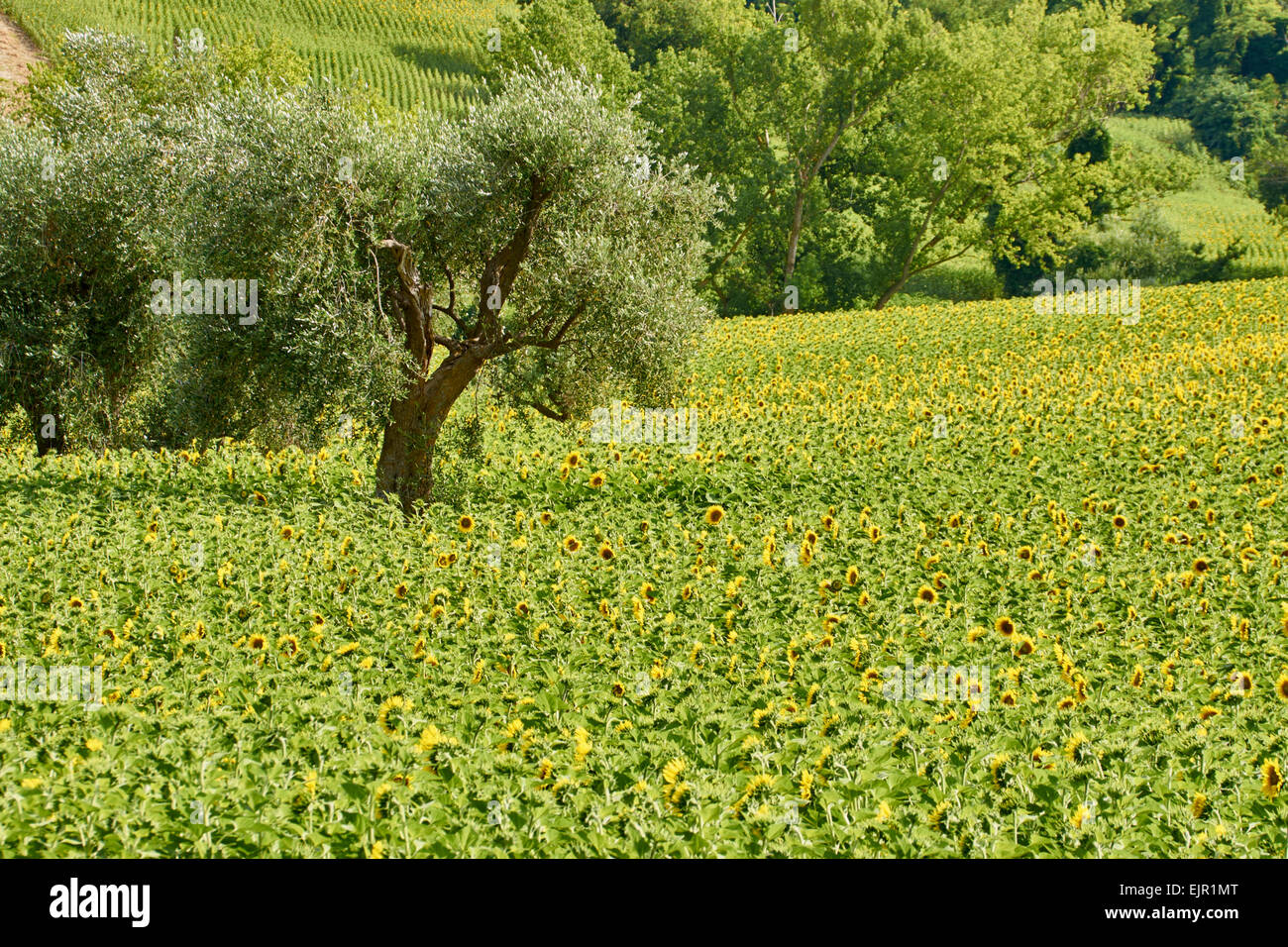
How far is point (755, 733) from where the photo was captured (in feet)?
26.3

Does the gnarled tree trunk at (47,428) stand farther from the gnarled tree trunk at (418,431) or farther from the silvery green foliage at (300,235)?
the gnarled tree trunk at (418,431)

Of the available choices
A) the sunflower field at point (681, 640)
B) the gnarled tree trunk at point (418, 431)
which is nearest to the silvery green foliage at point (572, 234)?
the gnarled tree trunk at point (418, 431)

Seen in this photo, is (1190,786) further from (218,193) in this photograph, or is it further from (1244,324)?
(1244,324)

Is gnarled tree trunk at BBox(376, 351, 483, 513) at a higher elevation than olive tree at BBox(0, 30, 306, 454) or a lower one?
lower

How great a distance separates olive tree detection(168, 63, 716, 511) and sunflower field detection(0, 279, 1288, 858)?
151cm

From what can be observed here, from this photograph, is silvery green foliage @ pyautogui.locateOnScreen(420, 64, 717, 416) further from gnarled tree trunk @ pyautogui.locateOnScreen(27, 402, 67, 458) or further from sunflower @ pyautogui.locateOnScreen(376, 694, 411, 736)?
gnarled tree trunk @ pyautogui.locateOnScreen(27, 402, 67, 458)

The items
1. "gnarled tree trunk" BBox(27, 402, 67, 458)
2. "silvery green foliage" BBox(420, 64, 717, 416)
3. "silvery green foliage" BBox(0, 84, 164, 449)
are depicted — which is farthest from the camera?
"gnarled tree trunk" BBox(27, 402, 67, 458)

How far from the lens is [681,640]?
1003cm

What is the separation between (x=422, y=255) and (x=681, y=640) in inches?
347

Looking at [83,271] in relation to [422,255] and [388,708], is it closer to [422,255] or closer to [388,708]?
[422,255]

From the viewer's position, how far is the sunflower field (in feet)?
21.8

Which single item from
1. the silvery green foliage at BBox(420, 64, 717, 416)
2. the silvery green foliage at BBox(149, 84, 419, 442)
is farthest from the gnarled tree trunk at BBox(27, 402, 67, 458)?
the silvery green foliage at BBox(420, 64, 717, 416)

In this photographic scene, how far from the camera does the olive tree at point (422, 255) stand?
14453 mm

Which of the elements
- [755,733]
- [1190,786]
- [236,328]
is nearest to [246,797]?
[755,733]
